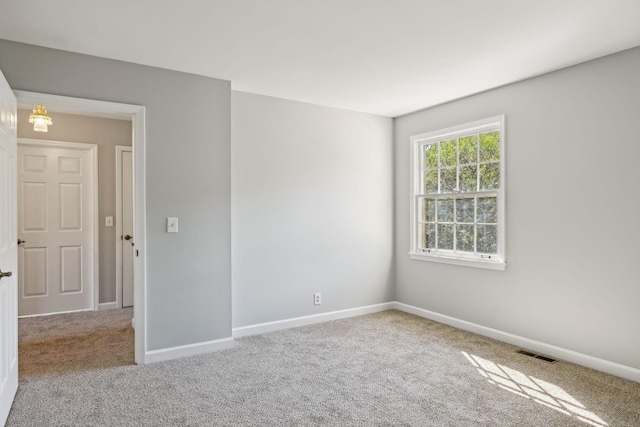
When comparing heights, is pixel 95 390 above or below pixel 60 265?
below

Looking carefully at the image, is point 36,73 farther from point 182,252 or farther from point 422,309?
point 422,309

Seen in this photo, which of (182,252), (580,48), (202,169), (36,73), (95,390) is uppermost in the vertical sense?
(580,48)

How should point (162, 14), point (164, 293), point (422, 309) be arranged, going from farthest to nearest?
point (422, 309) < point (164, 293) < point (162, 14)

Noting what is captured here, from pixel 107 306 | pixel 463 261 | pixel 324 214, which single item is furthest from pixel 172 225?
pixel 463 261

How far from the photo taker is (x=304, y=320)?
4223mm

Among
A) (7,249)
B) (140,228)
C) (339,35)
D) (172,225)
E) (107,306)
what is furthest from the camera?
(107,306)

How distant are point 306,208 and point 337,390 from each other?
6.72ft

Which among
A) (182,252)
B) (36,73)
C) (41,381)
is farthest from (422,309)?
(36,73)

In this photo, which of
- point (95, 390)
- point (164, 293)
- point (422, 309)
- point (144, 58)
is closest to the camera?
point (95, 390)

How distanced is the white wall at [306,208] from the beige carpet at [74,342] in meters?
1.09

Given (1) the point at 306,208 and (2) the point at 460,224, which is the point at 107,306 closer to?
(1) the point at 306,208

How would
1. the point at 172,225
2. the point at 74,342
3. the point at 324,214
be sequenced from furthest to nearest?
the point at 324,214
the point at 74,342
the point at 172,225

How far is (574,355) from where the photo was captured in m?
3.16

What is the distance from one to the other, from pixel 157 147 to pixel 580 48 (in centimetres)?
327
